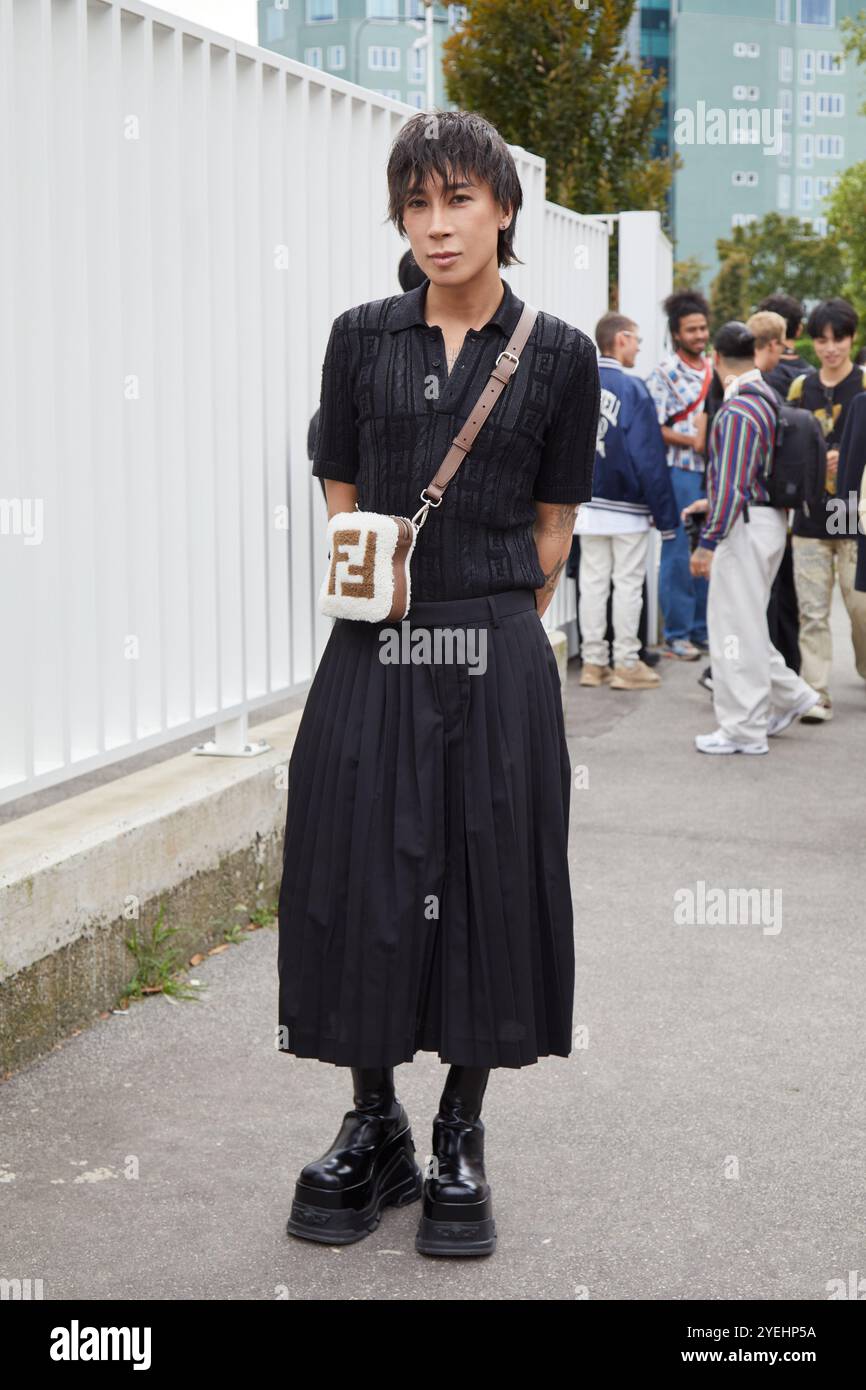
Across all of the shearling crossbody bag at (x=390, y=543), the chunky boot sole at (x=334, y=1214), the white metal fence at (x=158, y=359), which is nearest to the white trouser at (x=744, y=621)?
the white metal fence at (x=158, y=359)

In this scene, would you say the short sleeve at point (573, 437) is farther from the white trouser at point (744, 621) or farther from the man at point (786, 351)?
the man at point (786, 351)

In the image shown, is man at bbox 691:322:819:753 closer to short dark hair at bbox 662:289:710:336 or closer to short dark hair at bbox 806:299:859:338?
short dark hair at bbox 806:299:859:338

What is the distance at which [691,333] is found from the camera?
11.0 m

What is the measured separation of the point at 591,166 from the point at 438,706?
14.7 m

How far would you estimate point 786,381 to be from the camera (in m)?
10.3

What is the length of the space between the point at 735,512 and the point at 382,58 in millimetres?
87911

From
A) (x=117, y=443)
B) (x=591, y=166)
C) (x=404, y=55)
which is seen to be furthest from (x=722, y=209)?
(x=117, y=443)

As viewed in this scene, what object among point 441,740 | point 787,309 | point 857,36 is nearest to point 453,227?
point 441,740

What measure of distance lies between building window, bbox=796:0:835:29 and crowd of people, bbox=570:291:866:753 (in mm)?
98758

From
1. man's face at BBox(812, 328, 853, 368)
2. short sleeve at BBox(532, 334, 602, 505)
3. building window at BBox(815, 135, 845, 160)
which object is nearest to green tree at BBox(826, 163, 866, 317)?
man's face at BBox(812, 328, 853, 368)

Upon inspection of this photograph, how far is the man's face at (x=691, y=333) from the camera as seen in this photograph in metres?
11.0

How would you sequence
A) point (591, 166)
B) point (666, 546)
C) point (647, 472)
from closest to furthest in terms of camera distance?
point (647, 472), point (666, 546), point (591, 166)

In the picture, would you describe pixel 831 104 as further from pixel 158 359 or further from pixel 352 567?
pixel 352 567
